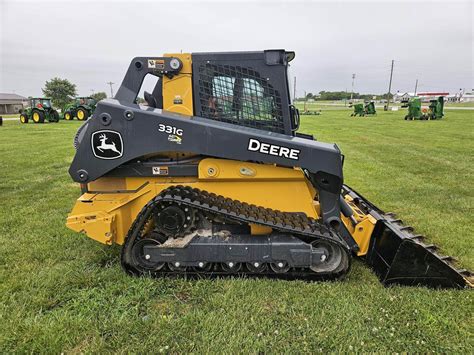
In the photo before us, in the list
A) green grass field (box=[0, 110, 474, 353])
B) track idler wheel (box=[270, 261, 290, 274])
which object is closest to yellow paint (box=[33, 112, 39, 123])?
green grass field (box=[0, 110, 474, 353])

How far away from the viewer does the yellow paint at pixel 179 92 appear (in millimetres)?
3822

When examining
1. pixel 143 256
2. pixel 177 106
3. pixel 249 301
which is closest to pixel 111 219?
pixel 143 256

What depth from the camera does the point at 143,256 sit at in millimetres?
3754

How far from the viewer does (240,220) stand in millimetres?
3531

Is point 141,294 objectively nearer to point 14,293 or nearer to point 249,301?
point 249,301

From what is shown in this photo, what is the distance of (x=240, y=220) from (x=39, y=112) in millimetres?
31759

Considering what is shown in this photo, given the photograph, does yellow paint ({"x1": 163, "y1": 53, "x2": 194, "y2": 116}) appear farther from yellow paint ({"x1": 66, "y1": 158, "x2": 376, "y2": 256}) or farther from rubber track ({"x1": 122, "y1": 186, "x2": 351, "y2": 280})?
rubber track ({"x1": 122, "y1": 186, "x2": 351, "y2": 280})

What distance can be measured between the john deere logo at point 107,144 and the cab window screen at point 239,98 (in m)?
0.95

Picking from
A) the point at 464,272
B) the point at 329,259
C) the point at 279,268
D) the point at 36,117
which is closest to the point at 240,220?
the point at 279,268

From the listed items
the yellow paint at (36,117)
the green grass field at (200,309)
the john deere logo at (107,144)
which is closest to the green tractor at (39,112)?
the yellow paint at (36,117)

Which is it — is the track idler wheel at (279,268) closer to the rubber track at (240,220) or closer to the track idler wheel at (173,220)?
the rubber track at (240,220)

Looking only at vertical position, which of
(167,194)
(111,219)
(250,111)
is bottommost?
(111,219)

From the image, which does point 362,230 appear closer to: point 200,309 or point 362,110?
point 200,309

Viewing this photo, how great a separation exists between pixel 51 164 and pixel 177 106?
840 cm
